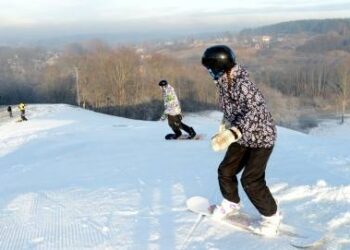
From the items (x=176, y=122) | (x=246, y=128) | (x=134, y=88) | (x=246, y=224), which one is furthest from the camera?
(x=134, y=88)

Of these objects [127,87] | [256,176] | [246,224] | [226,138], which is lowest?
[127,87]

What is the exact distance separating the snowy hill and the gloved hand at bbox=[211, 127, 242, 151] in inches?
35.4

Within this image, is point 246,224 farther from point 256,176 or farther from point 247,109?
point 247,109

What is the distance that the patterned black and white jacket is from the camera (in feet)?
14.5

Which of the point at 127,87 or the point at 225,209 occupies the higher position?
the point at 225,209

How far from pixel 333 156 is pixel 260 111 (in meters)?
5.21

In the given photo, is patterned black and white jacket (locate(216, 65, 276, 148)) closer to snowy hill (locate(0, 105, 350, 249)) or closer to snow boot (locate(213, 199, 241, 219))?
snow boot (locate(213, 199, 241, 219))

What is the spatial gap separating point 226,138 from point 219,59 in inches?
29.0

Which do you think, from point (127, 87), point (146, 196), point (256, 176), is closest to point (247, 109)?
point (256, 176)

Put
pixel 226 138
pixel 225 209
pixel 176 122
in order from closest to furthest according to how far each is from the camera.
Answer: pixel 226 138
pixel 225 209
pixel 176 122

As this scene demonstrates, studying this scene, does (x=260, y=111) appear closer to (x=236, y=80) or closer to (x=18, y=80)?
(x=236, y=80)

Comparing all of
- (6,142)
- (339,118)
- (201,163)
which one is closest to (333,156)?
(201,163)

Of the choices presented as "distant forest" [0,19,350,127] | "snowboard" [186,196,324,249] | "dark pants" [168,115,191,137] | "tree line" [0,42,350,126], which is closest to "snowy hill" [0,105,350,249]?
"snowboard" [186,196,324,249]

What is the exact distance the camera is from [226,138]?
433cm
